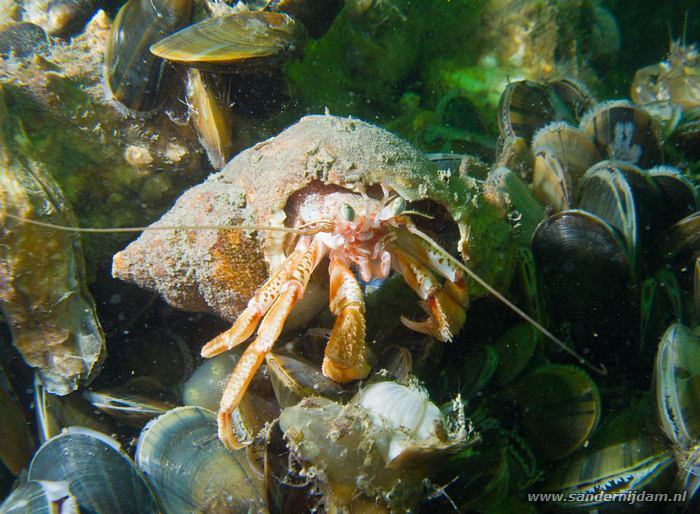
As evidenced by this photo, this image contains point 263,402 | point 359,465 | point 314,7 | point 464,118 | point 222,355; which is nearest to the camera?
point 359,465

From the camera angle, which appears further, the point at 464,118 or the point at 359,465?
the point at 464,118

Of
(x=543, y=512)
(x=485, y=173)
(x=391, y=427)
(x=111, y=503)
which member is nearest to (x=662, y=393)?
(x=543, y=512)

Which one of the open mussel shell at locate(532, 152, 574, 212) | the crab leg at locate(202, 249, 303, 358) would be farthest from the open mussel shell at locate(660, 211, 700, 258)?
the crab leg at locate(202, 249, 303, 358)

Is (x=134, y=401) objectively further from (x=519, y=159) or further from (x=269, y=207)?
(x=519, y=159)

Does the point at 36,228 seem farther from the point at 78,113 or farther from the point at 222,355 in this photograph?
the point at 222,355

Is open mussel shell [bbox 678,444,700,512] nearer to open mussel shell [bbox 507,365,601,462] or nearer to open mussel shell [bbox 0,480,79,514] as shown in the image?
open mussel shell [bbox 507,365,601,462]

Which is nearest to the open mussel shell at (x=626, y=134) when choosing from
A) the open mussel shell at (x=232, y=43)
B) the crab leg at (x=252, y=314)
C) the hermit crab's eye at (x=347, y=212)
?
the hermit crab's eye at (x=347, y=212)
